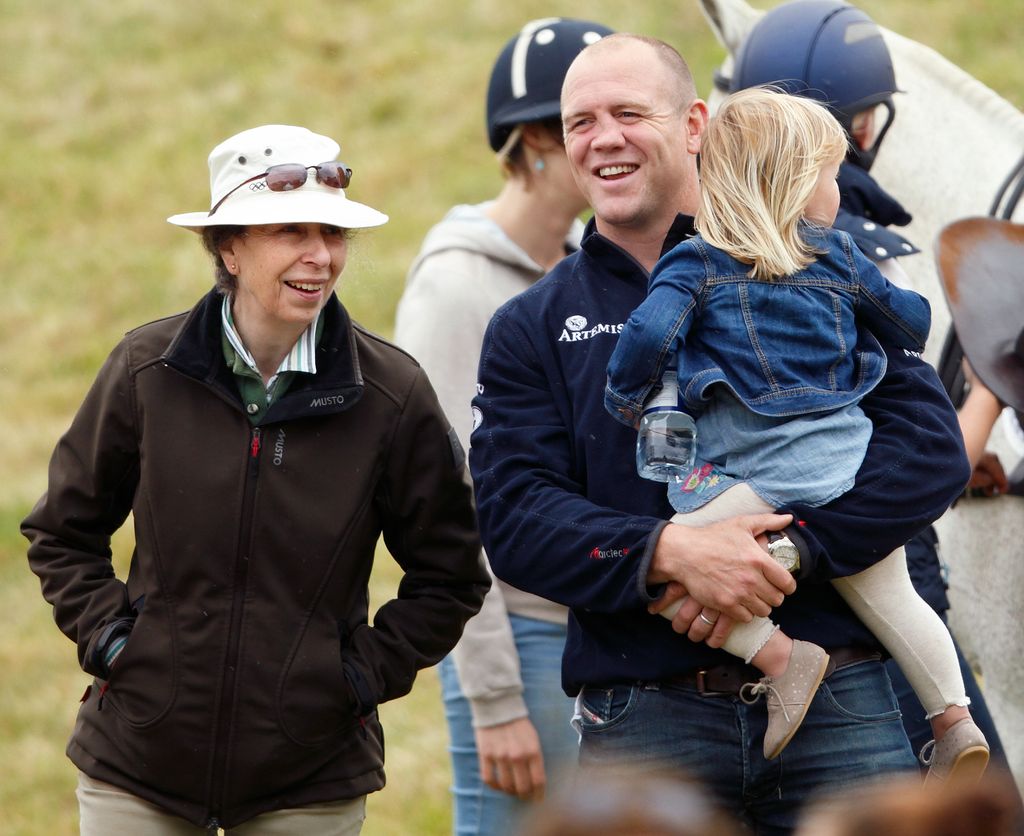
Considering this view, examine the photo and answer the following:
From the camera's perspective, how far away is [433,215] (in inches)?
454

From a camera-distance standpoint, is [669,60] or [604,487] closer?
[604,487]

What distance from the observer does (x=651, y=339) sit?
268cm

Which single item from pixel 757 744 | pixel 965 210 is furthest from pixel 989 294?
pixel 757 744

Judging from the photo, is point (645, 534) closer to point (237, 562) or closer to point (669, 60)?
point (237, 562)

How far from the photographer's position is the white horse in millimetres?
4262

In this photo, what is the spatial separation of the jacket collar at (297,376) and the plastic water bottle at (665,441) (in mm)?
666

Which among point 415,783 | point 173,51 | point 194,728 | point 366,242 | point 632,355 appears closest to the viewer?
point 632,355

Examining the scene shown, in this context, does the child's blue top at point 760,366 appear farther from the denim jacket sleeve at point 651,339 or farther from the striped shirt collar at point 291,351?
the striped shirt collar at point 291,351

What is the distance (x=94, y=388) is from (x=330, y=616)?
0.68 meters

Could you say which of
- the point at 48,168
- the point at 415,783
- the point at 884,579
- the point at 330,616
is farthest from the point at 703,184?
the point at 48,168

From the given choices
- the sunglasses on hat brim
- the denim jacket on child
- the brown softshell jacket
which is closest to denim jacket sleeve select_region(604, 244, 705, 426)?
the denim jacket on child

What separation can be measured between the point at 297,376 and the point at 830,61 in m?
1.70

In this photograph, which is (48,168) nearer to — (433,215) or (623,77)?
(433,215)

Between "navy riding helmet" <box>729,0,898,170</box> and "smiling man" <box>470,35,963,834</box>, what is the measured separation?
3.20 feet
